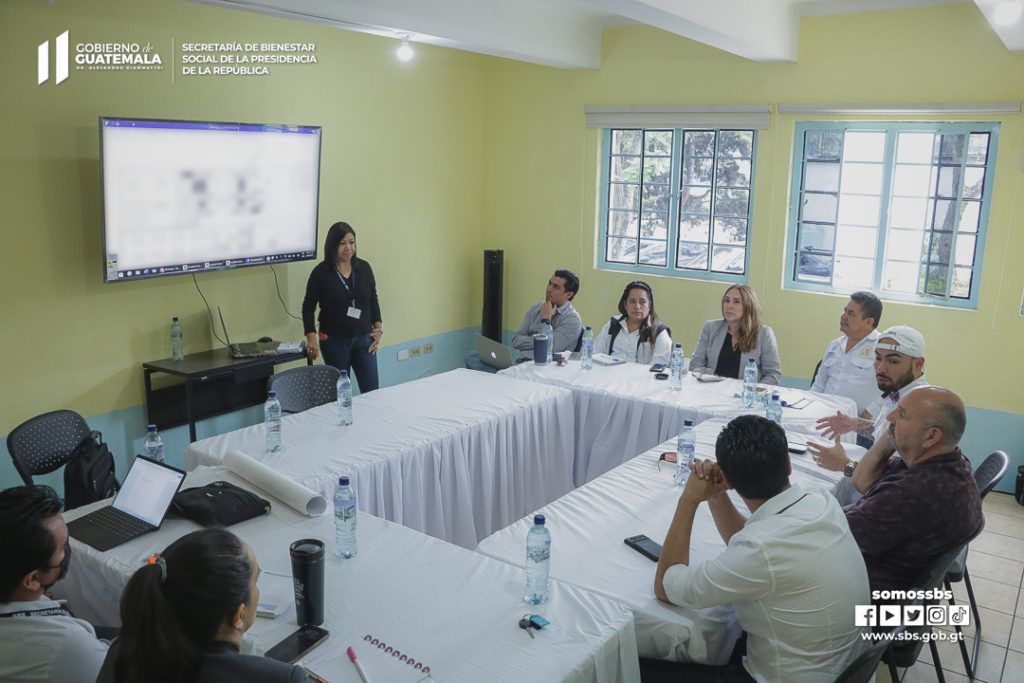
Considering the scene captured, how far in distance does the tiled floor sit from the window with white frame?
4.77ft

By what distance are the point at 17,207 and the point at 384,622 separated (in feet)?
11.1

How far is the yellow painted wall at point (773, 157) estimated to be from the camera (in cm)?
498

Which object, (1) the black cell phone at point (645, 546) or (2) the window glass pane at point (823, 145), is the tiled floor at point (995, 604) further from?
(2) the window glass pane at point (823, 145)

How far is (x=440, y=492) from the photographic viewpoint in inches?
138

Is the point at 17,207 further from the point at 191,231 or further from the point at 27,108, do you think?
the point at 191,231

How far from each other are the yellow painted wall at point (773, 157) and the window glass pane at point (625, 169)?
148mm

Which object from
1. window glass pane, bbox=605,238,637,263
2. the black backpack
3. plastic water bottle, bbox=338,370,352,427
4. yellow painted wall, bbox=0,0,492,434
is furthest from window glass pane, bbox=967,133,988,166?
the black backpack

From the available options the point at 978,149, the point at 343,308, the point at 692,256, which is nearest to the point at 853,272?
the point at 978,149

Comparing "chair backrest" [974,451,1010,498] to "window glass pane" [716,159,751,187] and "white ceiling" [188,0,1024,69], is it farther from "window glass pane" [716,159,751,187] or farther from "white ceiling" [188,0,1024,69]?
"window glass pane" [716,159,751,187]

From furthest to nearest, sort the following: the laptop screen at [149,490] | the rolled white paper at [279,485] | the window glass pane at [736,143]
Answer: the window glass pane at [736,143]
the rolled white paper at [279,485]
the laptop screen at [149,490]

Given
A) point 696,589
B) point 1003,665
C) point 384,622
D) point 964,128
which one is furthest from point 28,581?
point 964,128

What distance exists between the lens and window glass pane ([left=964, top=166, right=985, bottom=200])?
509 cm

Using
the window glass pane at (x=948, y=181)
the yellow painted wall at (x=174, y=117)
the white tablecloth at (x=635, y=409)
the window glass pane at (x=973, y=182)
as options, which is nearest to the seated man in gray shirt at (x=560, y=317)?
the white tablecloth at (x=635, y=409)

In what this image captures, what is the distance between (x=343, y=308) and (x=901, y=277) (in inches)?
152
